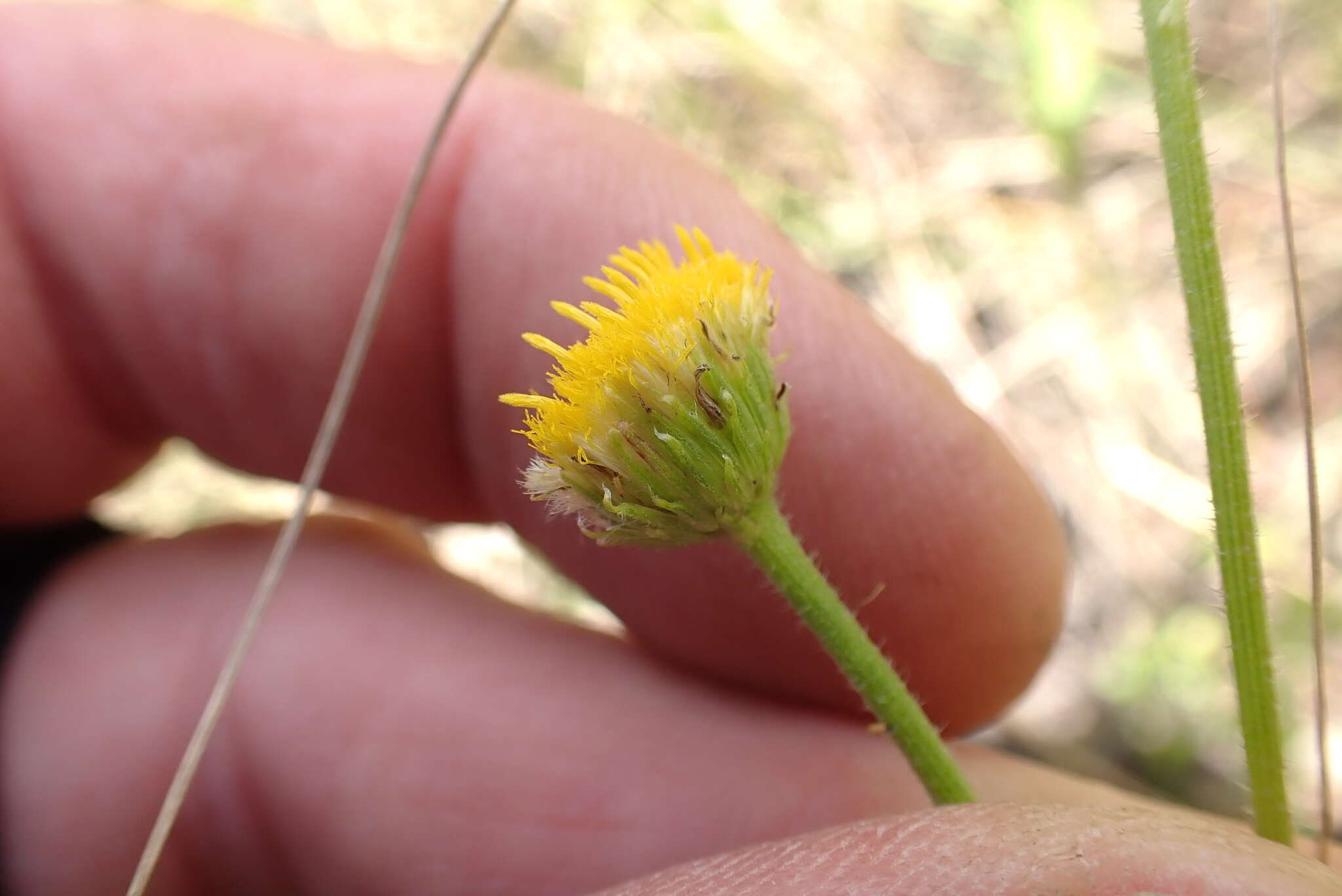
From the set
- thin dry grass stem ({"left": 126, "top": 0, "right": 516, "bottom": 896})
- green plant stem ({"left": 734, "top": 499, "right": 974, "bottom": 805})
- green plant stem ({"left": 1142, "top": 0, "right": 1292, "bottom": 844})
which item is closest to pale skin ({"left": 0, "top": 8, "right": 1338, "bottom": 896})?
thin dry grass stem ({"left": 126, "top": 0, "right": 516, "bottom": 896})

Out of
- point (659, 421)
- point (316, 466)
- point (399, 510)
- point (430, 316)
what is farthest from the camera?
point (399, 510)

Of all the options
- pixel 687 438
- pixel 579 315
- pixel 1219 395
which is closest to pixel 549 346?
pixel 579 315

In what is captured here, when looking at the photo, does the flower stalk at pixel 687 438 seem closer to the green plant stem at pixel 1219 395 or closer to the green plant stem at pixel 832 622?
the green plant stem at pixel 832 622

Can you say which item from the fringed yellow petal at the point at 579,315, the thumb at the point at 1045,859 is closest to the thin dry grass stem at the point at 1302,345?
the thumb at the point at 1045,859

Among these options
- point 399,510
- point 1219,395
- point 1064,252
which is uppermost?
point 1064,252

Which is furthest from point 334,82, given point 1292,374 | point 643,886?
point 1292,374

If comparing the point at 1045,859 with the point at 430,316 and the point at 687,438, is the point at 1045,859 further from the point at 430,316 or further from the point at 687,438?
the point at 430,316

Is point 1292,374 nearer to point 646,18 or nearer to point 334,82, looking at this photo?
point 646,18
